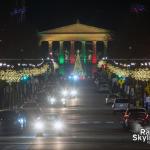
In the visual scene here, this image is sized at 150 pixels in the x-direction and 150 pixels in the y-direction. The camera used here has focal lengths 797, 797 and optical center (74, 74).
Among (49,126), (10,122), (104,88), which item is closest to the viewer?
(10,122)

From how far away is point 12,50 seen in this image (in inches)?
3802

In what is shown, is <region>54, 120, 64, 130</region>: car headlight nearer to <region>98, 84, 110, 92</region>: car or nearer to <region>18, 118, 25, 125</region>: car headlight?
<region>18, 118, 25, 125</region>: car headlight

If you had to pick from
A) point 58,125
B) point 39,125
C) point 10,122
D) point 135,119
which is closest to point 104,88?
point 135,119

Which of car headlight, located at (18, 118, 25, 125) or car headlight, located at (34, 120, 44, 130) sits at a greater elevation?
car headlight, located at (18, 118, 25, 125)

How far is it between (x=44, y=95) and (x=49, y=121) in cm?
4254

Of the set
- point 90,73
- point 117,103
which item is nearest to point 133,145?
point 117,103

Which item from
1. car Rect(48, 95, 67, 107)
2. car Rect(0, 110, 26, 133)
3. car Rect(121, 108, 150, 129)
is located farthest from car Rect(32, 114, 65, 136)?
car Rect(48, 95, 67, 107)

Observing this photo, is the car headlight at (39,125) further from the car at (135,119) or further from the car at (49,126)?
the car at (135,119)

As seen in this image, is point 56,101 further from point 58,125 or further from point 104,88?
point 58,125

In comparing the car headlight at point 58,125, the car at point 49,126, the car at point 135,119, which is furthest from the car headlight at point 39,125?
the car at point 135,119

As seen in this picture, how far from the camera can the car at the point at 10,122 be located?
34906 mm

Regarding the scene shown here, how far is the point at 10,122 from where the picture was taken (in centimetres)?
3500

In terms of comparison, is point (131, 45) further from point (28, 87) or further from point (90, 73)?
point (90, 73)

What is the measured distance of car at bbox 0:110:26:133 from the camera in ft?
115
